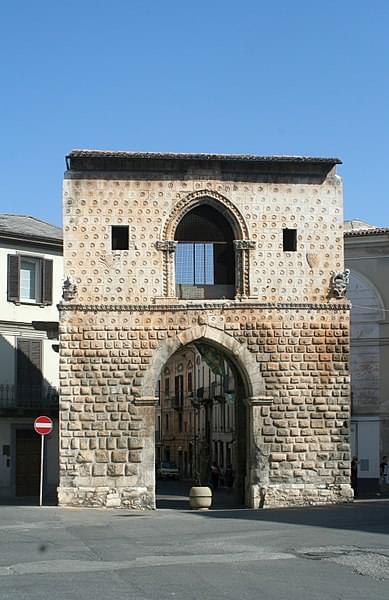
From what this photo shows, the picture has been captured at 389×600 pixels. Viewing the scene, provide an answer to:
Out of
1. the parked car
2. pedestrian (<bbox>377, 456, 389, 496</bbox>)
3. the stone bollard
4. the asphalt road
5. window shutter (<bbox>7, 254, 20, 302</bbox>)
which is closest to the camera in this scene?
the asphalt road

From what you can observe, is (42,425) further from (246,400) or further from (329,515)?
(329,515)

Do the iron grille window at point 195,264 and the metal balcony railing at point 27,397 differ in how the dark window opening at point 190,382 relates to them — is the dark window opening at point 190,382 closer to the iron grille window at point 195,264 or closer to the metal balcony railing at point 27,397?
the metal balcony railing at point 27,397

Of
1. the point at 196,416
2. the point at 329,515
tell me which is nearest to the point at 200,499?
the point at 329,515

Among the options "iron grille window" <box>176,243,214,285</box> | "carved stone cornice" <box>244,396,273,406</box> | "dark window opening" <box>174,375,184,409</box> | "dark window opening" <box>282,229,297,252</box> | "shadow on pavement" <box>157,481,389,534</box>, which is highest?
"dark window opening" <box>282,229,297,252</box>

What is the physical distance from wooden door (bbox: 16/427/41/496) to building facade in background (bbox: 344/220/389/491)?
1244cm

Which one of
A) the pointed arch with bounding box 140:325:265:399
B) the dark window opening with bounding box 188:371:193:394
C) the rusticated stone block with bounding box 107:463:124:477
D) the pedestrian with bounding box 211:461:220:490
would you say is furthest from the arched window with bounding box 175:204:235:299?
the dark window opening with bounding box 188:371:193:394

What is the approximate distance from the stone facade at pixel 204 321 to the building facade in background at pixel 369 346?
33.5ft

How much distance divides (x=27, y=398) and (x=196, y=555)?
2180 cm

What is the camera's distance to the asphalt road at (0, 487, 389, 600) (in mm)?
12602

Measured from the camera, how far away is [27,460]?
37.6m

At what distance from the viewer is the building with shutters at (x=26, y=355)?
37.1m

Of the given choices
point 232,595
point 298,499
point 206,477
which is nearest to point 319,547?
point 232,595

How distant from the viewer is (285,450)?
96.0 feet

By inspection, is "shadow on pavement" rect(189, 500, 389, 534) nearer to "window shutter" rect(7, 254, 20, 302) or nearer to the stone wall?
the stone wall
